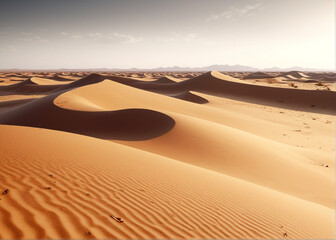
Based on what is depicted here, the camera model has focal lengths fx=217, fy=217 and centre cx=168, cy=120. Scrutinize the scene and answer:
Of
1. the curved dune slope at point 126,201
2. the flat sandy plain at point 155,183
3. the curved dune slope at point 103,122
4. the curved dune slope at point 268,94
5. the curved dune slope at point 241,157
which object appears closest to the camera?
the curved dune slope at point 126,201

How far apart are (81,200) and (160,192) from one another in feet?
4.26

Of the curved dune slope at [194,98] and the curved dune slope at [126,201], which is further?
the curved dune slope at [194,98]

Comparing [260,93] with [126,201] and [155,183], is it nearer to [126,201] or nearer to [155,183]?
[155,183]

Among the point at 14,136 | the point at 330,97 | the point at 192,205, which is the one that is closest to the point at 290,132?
the point at 192,205

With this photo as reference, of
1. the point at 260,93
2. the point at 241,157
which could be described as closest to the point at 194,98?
the point at 260,93

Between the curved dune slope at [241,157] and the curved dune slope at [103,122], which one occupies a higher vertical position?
the curved dune slope at [103,122]

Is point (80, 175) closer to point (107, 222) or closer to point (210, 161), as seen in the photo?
point (107, 222)

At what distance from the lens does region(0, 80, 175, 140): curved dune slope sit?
9500 millimetres

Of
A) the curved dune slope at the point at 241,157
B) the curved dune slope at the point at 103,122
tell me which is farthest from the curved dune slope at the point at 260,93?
the curved dune slope at the point at 103,122

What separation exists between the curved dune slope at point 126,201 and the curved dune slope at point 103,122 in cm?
407

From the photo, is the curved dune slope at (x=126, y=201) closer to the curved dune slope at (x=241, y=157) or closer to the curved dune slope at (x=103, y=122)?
the curved dune slope at (x=241, y=157)

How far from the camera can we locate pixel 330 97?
24.6m

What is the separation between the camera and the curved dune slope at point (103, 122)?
950cm

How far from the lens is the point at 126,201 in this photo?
3.22m
